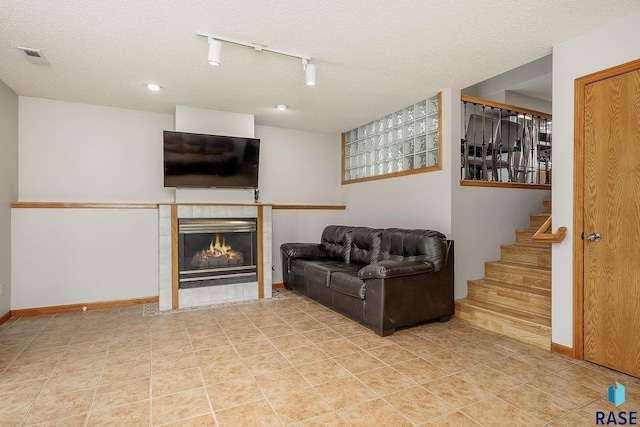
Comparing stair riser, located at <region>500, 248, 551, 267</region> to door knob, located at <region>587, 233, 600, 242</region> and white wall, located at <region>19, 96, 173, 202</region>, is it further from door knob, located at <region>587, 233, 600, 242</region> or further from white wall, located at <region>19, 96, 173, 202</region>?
white wall, located at <region>19, 96, 173, 202</region>

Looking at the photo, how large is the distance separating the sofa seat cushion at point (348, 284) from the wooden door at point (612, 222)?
177 centimetres

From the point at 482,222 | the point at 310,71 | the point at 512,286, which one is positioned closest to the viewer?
the point at 310,71

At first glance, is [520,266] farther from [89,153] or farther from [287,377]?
[89,153]

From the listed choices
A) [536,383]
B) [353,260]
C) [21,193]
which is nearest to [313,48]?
[353,260]

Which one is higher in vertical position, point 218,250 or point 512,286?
point 218,250

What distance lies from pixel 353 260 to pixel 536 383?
2.46 meters

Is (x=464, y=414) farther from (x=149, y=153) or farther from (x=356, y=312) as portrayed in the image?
(x=149, y=153)

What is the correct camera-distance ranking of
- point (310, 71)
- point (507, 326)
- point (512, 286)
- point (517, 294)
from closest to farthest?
point (310, 71) < point (507, 326) < point (517, 294) < point (512, 286)

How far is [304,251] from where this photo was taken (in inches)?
188

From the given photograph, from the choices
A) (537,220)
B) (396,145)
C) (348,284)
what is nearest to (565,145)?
(537,220)

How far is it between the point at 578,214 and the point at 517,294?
Answer: 3.54 ft

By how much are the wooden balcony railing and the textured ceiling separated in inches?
24.6

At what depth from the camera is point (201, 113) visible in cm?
446

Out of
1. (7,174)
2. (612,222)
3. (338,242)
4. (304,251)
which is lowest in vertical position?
(304,251)
